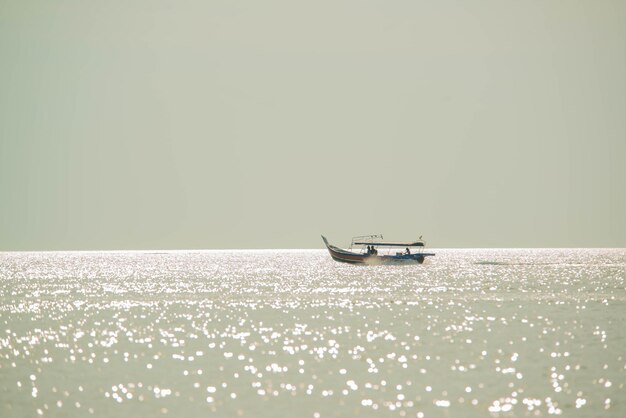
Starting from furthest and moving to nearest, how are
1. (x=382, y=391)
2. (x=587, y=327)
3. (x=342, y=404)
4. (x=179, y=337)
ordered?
(x=587, y=327)
(x=179, y=337)
(x=382, y=391)
(x=342, y=404)

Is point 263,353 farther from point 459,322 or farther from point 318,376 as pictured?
point 459,322

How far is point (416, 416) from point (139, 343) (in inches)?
1001

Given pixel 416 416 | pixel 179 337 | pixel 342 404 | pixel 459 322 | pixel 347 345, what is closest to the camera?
pixel 416 416

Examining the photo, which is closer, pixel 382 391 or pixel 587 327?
pixel 382 391

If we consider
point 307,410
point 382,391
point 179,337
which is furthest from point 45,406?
point 179,337

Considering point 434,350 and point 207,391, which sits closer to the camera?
point 207,391

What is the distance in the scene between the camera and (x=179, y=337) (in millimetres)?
52312

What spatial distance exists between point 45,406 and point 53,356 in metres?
14.1

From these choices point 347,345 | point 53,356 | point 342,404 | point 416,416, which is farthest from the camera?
point 347,345

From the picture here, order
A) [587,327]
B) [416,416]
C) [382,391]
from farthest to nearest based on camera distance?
[587,327], [382,391], [416,416]

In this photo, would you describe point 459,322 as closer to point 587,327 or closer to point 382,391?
point 587,327

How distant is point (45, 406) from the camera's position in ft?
100

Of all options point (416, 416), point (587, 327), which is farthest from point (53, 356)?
point (587, 327)

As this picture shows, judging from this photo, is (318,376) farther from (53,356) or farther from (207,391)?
(53,356)
